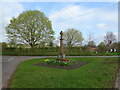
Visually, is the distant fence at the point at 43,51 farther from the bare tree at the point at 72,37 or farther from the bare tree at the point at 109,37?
the bare tree at the point at 109,37

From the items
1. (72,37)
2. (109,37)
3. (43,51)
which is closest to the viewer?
(43,51)

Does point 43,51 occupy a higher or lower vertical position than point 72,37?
lower

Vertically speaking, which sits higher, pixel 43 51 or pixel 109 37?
pixel 109 37

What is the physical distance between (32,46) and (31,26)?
4758 mm

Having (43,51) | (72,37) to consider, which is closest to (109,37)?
(72,37)

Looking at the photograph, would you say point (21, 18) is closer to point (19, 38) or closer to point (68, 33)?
point (19, 38)

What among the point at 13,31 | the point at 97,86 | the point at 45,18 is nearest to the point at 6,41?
the point at 13,31

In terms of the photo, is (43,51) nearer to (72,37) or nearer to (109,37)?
(72,37)

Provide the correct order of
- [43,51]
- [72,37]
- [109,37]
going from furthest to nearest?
[109,37]
[72,37]
[43,51]

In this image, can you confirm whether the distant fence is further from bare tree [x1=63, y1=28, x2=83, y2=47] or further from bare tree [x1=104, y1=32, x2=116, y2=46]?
bare tree [x1=104, y1=32, x2=116, y2=46]

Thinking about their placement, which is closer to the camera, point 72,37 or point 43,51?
point 43,51

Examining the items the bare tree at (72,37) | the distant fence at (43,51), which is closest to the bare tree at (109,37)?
the bare tree at (72,37)

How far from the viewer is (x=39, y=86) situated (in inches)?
155

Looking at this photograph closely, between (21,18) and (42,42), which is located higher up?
(21,18)
